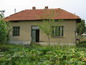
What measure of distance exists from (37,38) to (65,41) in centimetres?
389

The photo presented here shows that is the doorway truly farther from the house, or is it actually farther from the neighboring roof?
the neighboring roof

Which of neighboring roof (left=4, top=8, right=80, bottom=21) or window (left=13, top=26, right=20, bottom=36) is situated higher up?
neighboring roof (left=4, top=8, right=80, bottom=21)

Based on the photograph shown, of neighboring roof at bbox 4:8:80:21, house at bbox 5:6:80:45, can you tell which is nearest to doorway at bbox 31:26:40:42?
house at bbox 5:6:80:45

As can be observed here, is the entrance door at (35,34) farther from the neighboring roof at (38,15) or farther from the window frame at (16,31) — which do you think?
the window frame at (16,31)

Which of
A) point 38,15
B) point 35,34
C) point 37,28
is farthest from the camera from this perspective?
point 38,15

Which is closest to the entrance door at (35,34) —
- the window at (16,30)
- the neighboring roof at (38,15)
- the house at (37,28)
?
the house at (37,28)

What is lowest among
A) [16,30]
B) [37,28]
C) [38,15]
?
[16,30]

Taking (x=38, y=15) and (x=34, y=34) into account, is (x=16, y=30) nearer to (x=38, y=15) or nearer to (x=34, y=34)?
(x=34, y=34)

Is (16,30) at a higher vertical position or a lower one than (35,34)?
higher

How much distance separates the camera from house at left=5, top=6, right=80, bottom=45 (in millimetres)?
24156

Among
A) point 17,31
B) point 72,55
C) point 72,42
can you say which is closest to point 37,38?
point 17,31

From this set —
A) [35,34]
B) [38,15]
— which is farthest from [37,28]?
[38,15]

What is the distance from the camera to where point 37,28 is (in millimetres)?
25484

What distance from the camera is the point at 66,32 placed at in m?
24.2
